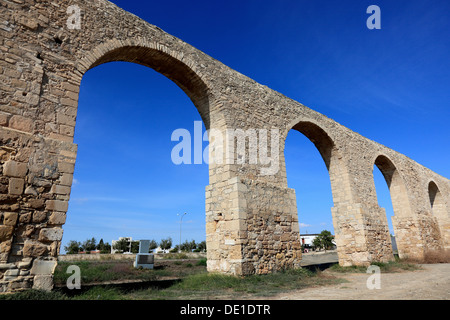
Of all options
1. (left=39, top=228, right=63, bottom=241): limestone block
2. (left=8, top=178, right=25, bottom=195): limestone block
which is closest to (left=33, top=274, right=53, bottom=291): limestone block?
(left=39, top=228, right=63, bottom=241): limestone block

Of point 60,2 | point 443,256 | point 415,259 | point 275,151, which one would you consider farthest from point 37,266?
point 443,256

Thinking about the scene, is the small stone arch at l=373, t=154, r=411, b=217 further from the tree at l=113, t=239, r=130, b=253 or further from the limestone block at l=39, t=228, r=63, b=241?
the tree at l=113, t=239, r=130, b=253

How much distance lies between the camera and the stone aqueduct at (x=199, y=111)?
472 centimetres

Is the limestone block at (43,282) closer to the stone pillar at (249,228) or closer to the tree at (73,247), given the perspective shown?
the stone pillar at (249,228)

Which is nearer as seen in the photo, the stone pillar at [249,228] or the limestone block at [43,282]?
the limestone block at [43,282]

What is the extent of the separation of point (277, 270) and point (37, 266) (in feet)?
18.6

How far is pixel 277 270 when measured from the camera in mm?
7836

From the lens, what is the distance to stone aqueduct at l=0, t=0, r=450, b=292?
186 inches

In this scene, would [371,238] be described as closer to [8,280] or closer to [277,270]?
[277,270]

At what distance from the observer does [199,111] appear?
9.12 metres
